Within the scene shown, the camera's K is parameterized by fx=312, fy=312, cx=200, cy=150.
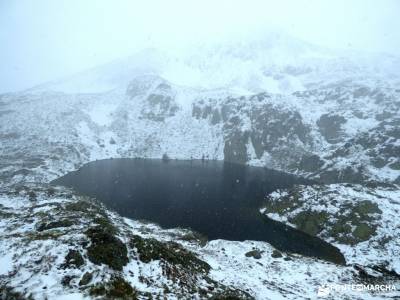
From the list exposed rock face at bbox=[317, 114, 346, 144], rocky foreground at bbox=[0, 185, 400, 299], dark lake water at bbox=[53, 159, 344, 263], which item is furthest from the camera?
exposed rock face at bbox=[317, 114, 346, 144]

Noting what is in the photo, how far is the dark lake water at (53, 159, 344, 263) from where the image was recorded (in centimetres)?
6506

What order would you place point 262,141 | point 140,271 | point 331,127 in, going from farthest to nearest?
point 262,141 < point 331,127 < point 140,271

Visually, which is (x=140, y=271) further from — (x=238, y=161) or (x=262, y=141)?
(x=262, y=141)

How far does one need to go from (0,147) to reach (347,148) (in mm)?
162316

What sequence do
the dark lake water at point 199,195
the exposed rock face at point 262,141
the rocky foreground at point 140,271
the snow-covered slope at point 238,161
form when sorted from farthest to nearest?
the exposed rock face at point 262,141 < the dark lake water at point 199,195 < the snow-covered slope at point 238,161 < the rocky foreground at point 140,271

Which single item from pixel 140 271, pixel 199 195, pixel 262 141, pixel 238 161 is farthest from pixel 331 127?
pixel 140 271

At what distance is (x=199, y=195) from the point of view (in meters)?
94.9

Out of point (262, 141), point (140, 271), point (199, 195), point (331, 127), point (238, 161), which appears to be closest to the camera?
→ point (140, 271)

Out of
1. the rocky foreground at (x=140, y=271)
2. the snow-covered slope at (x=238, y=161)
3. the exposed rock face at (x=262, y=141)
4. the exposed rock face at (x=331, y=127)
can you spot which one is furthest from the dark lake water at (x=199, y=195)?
the exposed rock face at (x=331, y=127)

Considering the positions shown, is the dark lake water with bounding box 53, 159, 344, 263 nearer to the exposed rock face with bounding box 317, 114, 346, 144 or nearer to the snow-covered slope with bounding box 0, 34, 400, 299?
the snow-covered slope with bounding box 0, 34, 400, 299

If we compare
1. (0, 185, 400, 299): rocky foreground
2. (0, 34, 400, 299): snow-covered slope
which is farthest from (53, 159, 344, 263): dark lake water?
(0, 185, 400, 299): rocky foreground

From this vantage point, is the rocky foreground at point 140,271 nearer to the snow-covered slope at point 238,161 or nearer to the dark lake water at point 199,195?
the snow-covered slope at point 238,161

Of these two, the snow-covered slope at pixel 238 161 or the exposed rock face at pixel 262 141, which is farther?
the exposed rock face at pixel 262 141

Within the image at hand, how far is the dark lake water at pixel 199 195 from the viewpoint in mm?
65062
